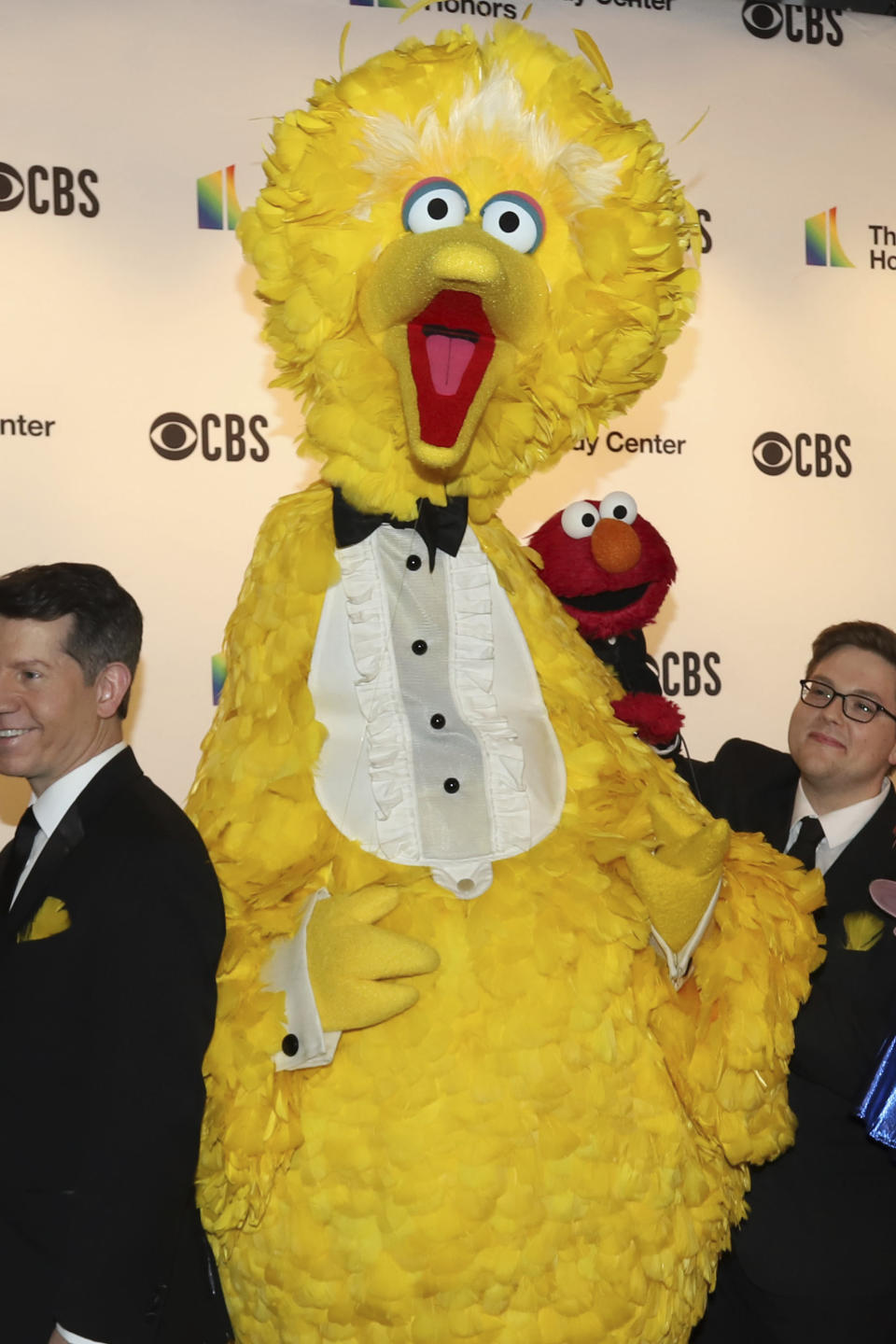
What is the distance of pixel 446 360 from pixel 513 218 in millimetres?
201

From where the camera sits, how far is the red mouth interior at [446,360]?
57.8 inches

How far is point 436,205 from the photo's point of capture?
1515mm

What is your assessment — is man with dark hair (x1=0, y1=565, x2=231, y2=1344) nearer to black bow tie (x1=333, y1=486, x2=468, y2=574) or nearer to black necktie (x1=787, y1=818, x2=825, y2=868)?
black bow tie (x1=333, y1=486, x2=468, y2=574)

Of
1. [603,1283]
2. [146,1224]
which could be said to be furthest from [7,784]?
[603,1283]

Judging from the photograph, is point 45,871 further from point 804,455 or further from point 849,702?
point 804,455

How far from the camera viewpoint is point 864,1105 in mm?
1794

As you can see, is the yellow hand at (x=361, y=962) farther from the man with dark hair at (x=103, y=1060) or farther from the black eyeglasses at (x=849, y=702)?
the black eyeglasses at (x=849, y=702)

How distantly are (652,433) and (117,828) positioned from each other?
1.72 meters

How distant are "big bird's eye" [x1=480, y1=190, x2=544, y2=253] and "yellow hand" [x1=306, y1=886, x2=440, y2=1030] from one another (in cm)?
73

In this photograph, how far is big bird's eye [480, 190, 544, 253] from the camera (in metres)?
1.54

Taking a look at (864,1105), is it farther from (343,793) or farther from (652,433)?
(652,433)

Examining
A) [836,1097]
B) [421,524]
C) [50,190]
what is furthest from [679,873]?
[50,190]

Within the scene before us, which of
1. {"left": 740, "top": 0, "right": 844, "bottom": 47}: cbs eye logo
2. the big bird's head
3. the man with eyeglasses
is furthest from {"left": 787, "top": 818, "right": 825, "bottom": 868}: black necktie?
{"left": 740, "top": 0, "right": 844, "bottom": 47}: cbs eye logo

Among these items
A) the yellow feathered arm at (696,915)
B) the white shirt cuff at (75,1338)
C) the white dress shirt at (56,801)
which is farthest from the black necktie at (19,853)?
the yellow feathered arm at (696,915)
